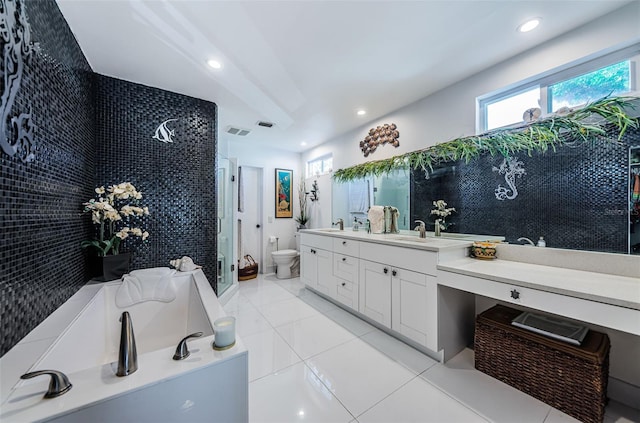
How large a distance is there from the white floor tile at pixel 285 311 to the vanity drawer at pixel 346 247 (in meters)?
0.77

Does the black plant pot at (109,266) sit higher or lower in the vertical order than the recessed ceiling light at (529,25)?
lower

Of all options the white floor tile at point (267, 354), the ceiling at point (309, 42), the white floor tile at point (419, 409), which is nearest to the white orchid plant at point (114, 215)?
the ceiling at point (309, 42)

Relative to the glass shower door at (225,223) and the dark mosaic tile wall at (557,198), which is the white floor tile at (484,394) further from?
the glass shower door at (225,223)

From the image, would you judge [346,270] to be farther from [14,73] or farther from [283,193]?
[14,73]

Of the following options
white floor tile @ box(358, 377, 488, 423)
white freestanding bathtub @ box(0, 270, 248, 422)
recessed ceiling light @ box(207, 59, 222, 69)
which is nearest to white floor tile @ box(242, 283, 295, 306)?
white freestanding bathtub @ box(0, 270, 248, 422)

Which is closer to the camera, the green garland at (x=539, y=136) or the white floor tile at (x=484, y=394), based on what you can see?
the white floor tile at (x=484, y=394)

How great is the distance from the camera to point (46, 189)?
1.43 meters

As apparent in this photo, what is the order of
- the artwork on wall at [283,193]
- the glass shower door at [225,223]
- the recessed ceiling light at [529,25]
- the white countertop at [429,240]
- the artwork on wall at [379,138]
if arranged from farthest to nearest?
the artwork on wall at [283,193]
the glass shower door at [225,223]
the artwork on wall at [379,138]
the white countertop at [429,240]
the recessed ceiling light at [529,25]

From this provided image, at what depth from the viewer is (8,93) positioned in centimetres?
107

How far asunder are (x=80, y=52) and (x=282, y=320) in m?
2.98

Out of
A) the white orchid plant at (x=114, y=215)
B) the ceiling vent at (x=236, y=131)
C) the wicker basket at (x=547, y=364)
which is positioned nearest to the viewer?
the wicker basket at (x=547, y=364)

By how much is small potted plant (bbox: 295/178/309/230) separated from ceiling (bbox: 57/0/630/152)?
7.35 feet

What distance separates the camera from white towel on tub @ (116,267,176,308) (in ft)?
6.29

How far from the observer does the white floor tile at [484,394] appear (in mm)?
1375
